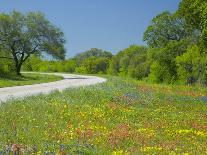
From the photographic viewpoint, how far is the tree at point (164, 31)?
263ft

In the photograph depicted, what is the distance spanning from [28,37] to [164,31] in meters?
25.0

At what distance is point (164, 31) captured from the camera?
80.9m

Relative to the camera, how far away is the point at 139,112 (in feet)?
69.1

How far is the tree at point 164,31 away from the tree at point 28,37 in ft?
54.8

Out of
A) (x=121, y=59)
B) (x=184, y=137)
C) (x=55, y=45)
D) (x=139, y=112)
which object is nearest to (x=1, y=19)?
(x=55, y=45)

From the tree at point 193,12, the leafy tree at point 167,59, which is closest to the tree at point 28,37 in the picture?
the leafy tree at point 167,59

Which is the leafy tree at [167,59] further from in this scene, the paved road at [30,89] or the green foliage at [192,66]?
the paved road at [30,89]

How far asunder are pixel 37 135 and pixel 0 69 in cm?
4492

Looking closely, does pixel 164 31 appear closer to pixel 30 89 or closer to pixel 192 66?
pixel 192 66

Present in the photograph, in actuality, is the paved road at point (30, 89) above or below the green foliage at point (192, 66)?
below

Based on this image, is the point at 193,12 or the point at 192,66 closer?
the point at 193,12

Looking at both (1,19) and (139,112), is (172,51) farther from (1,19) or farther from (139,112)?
(139,112)

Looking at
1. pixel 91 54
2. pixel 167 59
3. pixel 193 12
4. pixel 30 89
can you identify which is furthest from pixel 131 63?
pixel 30 89

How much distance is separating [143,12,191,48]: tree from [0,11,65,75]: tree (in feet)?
54.8
